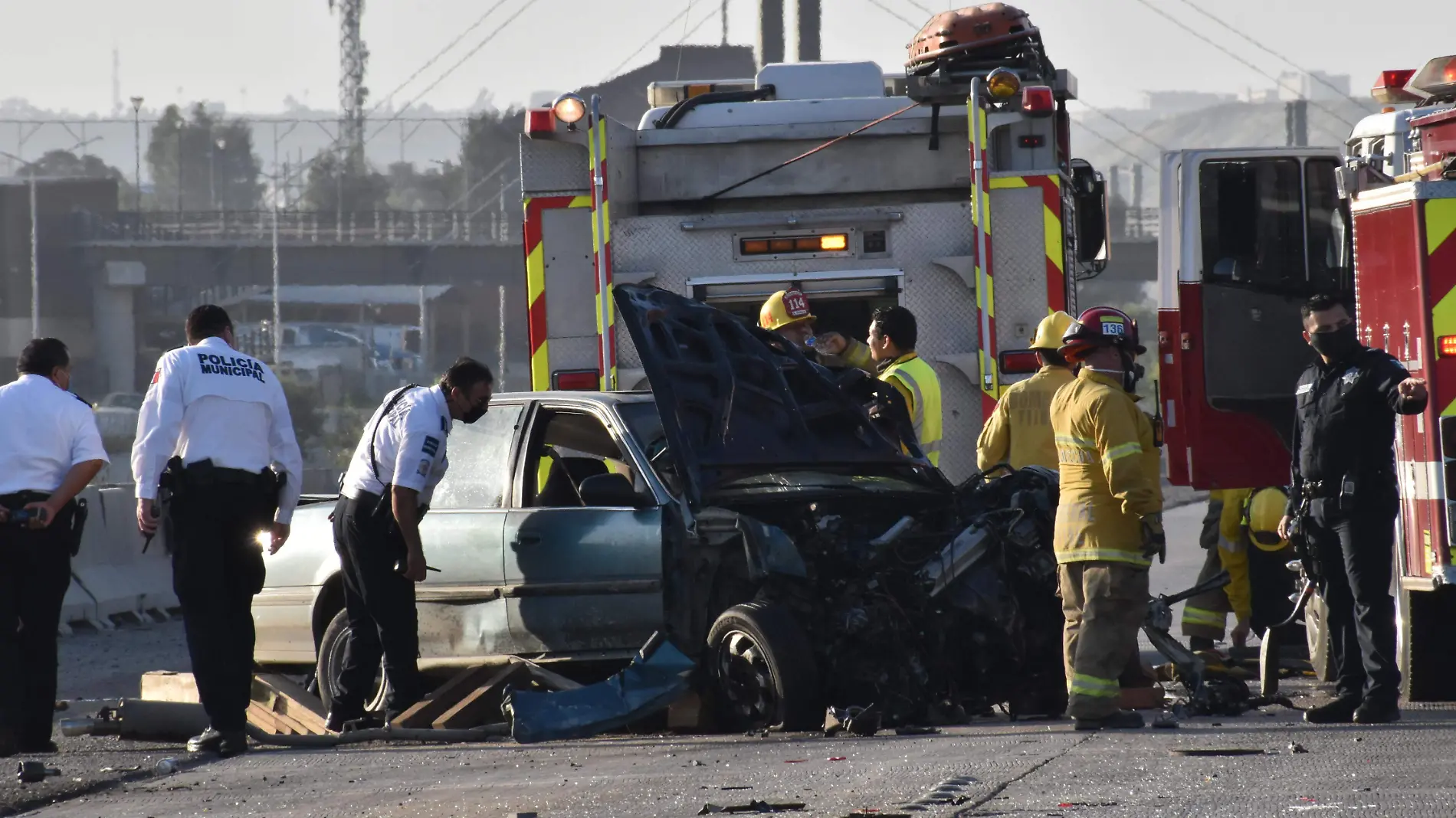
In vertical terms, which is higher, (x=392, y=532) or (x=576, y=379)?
(x=576, y=379)

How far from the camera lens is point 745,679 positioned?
25.2ft

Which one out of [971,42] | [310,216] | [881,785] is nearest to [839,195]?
[971,42]

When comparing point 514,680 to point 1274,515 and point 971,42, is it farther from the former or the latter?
point 971,42

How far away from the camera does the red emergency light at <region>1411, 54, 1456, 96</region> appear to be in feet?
32.7

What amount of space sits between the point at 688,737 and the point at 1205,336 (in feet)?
14.6

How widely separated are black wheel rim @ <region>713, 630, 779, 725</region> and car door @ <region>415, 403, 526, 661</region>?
123 centimetres

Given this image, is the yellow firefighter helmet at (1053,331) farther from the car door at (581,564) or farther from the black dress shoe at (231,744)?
the black dress shoe at (231,744)

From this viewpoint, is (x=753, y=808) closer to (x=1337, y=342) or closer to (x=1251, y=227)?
(x=1337, y=342)

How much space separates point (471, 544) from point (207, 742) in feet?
4.87

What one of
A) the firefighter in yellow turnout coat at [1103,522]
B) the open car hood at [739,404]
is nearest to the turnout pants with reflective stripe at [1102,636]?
the firefighter in yellow turnout coat at [1103,522]

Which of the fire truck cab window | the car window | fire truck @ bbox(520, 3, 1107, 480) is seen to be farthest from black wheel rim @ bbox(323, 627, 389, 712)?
the fire truck cab window

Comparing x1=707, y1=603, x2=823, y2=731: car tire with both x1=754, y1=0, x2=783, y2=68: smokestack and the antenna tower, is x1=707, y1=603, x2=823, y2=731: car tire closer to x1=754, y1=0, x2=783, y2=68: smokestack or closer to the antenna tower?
x1=754, y1=0, x2=783, y2=68: smokestack

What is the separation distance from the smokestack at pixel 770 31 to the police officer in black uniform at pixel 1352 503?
23.0m

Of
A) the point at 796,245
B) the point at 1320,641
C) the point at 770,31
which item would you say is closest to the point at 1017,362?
the point at 796,245
